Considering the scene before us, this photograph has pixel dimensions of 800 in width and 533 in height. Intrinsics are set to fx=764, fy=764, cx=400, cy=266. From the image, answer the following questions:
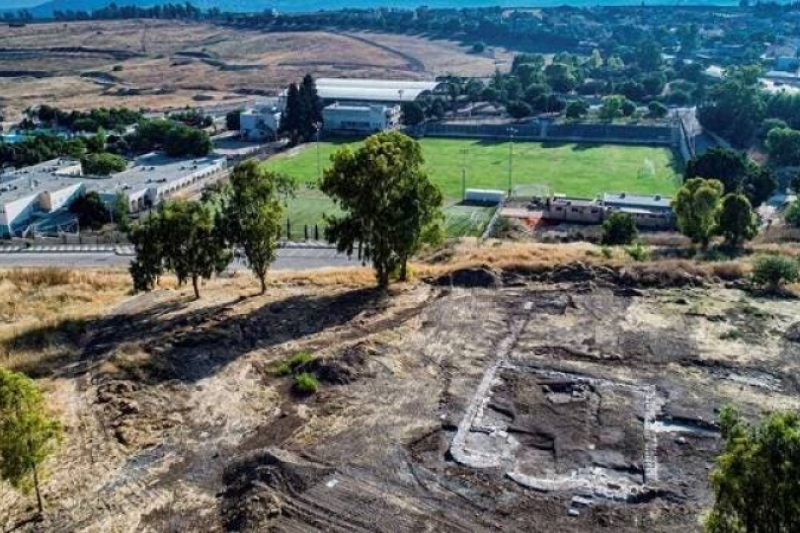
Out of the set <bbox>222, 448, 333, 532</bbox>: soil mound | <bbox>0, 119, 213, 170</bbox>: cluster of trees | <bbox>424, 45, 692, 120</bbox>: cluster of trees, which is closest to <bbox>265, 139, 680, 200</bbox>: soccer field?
<bbox>0, 119, 213, 170</bbox>: cluster of trees

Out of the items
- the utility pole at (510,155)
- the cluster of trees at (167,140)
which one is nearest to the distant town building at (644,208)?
the utility pole at (510,155)

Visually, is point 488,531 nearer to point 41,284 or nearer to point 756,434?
point 756,434

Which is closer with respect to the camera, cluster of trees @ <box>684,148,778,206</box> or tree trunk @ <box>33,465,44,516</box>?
tree trunk @ <box>33,465,44,516</box>

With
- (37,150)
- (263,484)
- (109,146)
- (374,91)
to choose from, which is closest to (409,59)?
(374,91)

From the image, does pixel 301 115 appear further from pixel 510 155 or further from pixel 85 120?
pixel 85 120

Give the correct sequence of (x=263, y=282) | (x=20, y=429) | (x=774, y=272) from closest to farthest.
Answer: (x=20, y=429) → (x=774, y=272) → (x=263, y=282)

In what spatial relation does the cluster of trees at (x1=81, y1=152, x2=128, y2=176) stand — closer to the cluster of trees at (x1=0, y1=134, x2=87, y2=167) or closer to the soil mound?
the cluster of trees at (x1=0, y1=134, x2=87, y2=167)
